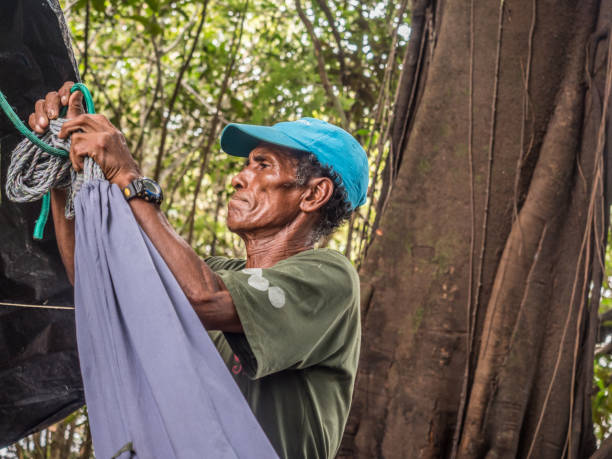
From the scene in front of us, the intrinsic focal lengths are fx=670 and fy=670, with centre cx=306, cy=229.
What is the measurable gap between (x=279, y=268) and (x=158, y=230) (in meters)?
0.22

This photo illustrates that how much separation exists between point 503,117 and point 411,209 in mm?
436

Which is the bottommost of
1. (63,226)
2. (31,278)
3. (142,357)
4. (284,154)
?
(142,357)

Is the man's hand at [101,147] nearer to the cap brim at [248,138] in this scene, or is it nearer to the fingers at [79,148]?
the fingers at [79,148]

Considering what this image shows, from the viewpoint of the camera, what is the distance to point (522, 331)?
2.03 meters

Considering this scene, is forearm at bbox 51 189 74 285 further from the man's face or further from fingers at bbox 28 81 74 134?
the man's face

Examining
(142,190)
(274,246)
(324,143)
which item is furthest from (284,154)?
(142,190)

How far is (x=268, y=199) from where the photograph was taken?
1448mm

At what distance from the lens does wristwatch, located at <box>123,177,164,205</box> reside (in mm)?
1125

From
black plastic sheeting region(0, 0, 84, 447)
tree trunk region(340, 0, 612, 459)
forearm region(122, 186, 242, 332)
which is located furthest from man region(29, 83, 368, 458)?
tree trunk region(340, 0, 612, 459)

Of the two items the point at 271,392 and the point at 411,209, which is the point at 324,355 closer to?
the point at 271,392

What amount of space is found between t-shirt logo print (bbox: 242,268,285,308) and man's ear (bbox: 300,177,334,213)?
0.36 metres

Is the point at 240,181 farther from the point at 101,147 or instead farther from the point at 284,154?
the point at 101,147

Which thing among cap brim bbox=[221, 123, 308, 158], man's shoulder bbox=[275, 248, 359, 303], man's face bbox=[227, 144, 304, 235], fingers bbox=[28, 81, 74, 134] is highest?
cap brim bbox=[221, 123, 308, 158]

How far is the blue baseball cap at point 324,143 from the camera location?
1.42m
